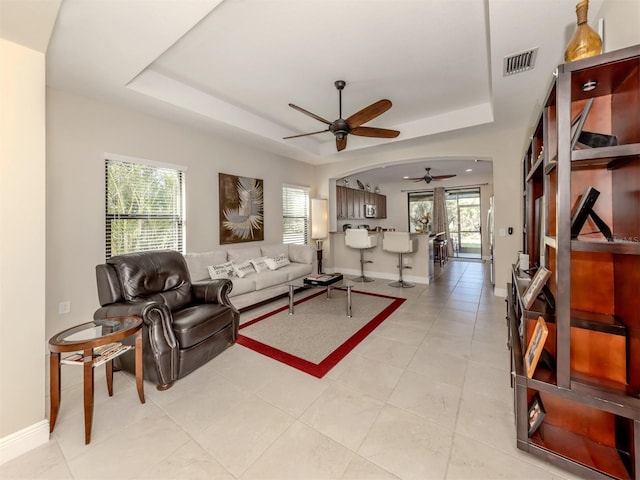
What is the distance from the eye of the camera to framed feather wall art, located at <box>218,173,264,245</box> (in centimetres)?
452

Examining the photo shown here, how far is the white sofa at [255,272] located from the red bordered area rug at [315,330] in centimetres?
31

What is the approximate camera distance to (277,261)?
4648mm

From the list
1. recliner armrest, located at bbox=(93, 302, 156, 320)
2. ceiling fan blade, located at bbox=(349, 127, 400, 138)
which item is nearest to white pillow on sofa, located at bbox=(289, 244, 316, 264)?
ceiling fan blade, located at bbox=(349, 127, 400, 138)

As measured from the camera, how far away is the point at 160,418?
176cm

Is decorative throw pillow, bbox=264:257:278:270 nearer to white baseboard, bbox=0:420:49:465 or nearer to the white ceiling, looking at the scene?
the white ceiling

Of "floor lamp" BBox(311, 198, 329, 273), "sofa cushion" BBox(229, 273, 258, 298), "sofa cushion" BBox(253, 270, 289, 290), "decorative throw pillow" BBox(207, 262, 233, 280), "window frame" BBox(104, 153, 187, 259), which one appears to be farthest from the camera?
"floor lamp" BBox(311, 198, 329, 273)

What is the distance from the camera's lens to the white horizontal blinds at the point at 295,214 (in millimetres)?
5899

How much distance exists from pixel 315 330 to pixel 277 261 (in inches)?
70.9

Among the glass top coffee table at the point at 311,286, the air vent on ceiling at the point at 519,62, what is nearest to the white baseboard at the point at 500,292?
the glass top coffee table at the point at 311,286

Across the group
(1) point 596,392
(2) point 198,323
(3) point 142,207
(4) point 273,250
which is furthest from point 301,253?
(1) point 596,392

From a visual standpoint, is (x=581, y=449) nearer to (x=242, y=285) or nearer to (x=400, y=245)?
(x=242, y=285)

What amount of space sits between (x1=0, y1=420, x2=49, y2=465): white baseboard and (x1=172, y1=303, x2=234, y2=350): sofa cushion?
2.68 ft

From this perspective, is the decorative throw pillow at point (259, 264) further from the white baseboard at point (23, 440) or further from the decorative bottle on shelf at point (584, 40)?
the decorative bottle on shelf at point (584, 40)

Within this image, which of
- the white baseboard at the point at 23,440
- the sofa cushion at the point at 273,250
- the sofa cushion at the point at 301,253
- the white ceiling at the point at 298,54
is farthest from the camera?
the sofa cushion at the point at 301,253
